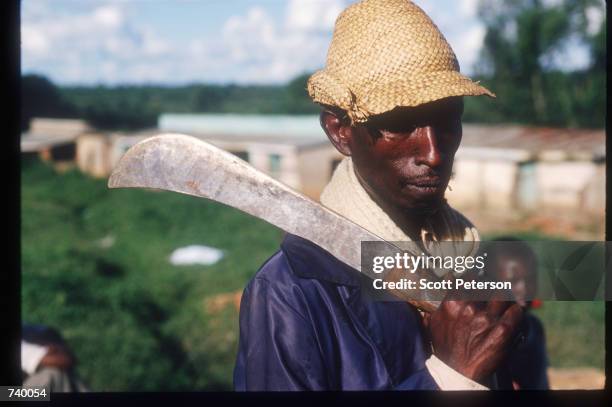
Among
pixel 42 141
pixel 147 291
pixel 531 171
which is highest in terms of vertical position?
pixel 42 141

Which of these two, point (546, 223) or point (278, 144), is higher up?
point (278, 144)

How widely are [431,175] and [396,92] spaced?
162 mm

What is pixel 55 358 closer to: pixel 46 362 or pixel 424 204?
pixel 46 362

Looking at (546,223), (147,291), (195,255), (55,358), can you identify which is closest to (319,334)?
(55,358)

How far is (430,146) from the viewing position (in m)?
1.12

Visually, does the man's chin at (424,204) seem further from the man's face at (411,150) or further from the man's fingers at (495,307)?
the man's fingers at (495,307)

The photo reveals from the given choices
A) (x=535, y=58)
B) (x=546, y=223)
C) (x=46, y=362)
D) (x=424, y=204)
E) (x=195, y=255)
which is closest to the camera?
(x=424, y=204)

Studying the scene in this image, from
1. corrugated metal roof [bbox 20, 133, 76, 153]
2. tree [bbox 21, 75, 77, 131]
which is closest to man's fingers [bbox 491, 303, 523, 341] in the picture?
corrugated metal roof [bbox 20, 133, 76, 153]

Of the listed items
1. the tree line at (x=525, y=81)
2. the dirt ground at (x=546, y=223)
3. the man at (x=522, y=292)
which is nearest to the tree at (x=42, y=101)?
the tree line at (x=525, y=81)

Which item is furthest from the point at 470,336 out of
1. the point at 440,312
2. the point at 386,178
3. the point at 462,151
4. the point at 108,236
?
the point at 462,151

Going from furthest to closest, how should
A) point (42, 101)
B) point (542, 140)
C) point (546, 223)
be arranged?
point (42, 101), point (542, 140), point (546, 223)

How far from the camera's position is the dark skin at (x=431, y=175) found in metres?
1.10

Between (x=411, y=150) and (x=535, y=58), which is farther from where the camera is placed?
(x=535, y=58)

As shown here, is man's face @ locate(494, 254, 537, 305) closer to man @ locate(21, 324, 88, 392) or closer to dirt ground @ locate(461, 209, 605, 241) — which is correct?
man @ locate(21, 324, 88, 392)
